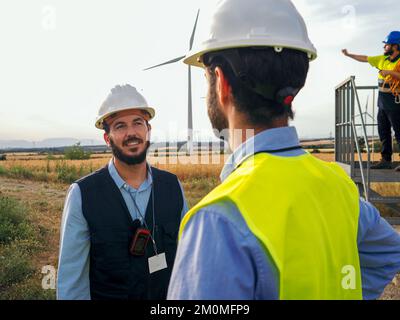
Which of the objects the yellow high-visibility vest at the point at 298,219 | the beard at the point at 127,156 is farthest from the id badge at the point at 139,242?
the yellow high-visibility vest at the point at 298,219

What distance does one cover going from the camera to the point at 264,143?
51.5 inches

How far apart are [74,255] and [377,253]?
72.2 inches

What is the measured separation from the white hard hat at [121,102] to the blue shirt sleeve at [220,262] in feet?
7.77

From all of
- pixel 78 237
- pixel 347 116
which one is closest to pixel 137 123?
pixel 78 237

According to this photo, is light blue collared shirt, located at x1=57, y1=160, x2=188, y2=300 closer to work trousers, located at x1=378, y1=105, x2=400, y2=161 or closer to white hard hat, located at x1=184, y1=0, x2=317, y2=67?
white hard hat, located at x1=184, y1=0, x2=317, y2=67

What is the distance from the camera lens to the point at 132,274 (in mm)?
2756

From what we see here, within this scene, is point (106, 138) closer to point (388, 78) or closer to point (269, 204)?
point (269, 204)

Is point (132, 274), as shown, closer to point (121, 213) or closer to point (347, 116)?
point (121, 213)

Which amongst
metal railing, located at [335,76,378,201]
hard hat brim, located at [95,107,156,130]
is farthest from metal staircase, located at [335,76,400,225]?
hard hat brim, located at [95,107,156,130]

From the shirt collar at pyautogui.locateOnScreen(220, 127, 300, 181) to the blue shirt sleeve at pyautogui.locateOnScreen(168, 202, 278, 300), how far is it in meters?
0.28

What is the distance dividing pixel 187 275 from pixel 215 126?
58 cm

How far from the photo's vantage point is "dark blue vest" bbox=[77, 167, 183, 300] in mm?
2734

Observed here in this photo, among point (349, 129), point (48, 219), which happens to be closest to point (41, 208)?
point (48, 219)

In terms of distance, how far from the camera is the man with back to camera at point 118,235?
271 cm
